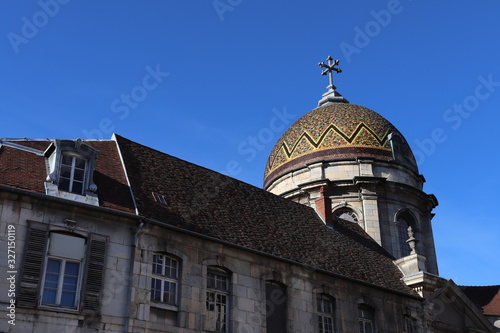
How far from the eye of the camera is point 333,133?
31.5 metres

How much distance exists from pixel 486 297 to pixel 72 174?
2321 cm

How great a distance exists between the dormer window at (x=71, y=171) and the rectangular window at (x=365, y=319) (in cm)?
989

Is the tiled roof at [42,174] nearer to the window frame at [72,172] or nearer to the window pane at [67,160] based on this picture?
the window frame at [72,172]

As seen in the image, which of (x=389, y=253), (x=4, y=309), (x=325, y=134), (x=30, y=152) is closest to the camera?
(x=4, y=309)

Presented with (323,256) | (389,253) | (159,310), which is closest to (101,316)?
(159,310)

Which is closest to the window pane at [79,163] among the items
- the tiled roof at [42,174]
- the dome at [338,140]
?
the tiled roof at [42,174]

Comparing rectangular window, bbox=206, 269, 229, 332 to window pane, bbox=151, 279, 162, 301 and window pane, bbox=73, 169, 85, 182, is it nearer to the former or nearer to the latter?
window pane, bbox=151, 279, 162, 301

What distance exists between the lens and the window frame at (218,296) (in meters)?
15.8

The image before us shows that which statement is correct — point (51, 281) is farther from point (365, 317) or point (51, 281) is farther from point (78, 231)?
point (365, 317)

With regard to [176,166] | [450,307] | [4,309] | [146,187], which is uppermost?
[176,166]

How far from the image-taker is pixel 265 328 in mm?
16609

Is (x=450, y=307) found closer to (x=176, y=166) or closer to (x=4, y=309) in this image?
(x=176, y=166)

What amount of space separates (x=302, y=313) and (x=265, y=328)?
1.62 metres

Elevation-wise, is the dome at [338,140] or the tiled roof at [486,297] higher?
the dome at [338,140]
